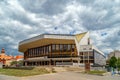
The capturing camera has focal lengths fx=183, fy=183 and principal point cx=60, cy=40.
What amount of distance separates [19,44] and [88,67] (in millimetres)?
38580

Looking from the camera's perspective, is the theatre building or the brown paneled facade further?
the brown paneled facade

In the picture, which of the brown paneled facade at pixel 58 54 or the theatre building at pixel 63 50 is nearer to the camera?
the theatre building at pixel 63 50

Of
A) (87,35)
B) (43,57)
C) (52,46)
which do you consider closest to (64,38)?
(52,46)

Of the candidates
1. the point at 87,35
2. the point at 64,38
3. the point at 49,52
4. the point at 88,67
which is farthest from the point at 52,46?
the point at 88,67

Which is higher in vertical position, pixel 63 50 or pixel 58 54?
pixel 63 50

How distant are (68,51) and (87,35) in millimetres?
13134

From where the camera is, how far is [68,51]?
59.7 metres

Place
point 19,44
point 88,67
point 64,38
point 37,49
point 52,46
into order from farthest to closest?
point 19,44 < point 37,49 < point 52,46 < point 64,38 < point 88,67

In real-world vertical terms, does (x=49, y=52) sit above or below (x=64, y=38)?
below

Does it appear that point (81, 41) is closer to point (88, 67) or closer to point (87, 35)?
point (87, 35)

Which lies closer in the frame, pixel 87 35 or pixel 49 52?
pixel 49 52

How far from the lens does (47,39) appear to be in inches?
A: 2272

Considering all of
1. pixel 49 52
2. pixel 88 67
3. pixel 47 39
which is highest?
pixel 47 39

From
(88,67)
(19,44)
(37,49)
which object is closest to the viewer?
(88,67)
